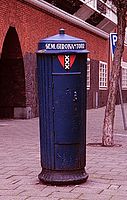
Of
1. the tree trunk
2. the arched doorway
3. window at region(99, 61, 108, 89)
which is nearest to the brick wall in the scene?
the arched doorway

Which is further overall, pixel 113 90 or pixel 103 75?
pixel 103 75

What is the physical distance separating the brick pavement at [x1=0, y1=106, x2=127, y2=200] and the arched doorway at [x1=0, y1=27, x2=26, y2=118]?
646cm

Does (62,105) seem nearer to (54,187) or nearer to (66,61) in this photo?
(66,61)

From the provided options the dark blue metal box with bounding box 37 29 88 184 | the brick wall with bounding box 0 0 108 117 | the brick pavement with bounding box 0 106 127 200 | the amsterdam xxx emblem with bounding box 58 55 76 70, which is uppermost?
the brick wall with bounding box 0 0 108 117

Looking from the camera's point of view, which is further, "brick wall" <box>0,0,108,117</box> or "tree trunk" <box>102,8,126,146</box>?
"brick wall" <box>0,0,108,117</box>

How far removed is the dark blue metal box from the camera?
6.91 m

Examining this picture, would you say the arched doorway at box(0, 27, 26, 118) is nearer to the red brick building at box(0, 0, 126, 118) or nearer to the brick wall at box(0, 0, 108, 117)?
the red brick building at box(0, 0, 126, 118)

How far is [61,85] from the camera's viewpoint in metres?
6.91

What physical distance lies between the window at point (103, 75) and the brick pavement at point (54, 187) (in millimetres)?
17983

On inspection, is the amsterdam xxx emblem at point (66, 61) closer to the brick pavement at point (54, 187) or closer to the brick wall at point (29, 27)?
the brick pavement at point (54, 187)

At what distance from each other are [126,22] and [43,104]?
224 inches

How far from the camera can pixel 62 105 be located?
22.7ft

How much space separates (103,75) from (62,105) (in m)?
24.9

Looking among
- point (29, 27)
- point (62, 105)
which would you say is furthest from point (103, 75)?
point (62, 105)
